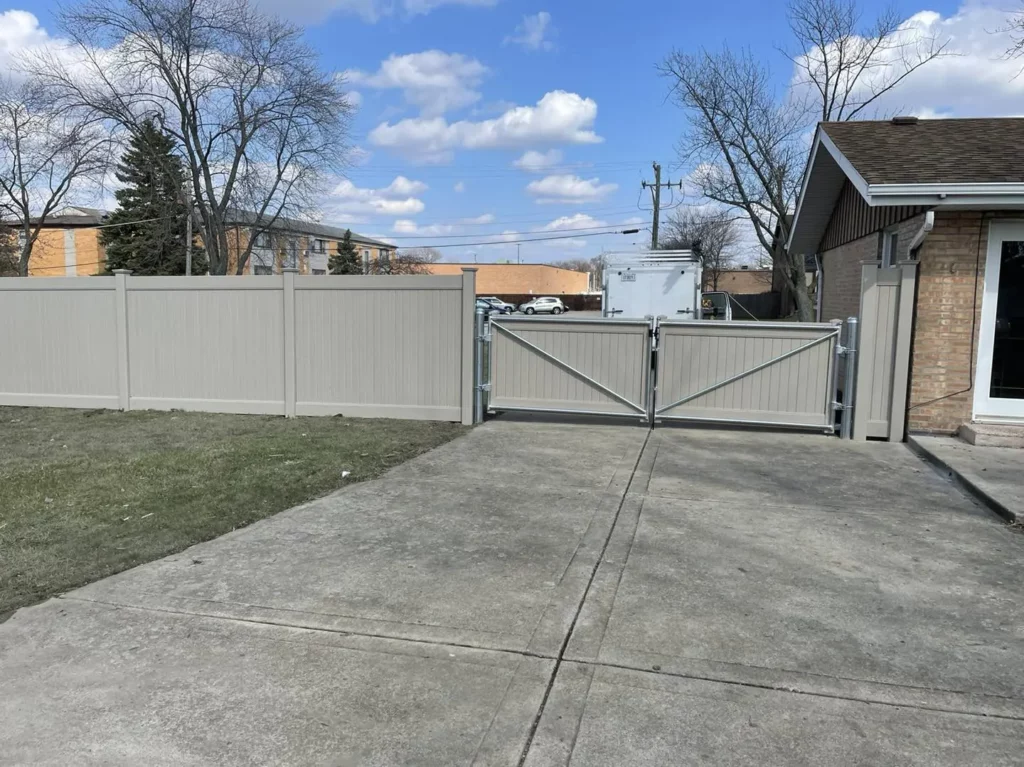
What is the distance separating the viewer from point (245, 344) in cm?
1049

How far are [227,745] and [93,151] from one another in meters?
33.1

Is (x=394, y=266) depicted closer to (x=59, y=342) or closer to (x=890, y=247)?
(x=59, y=342)

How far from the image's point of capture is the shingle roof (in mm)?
8273

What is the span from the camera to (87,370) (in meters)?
11.1

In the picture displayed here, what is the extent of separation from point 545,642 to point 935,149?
360 inches

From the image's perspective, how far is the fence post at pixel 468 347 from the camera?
31.7 ft

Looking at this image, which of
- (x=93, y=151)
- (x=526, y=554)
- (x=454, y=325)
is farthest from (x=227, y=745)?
(x=93, y=151)

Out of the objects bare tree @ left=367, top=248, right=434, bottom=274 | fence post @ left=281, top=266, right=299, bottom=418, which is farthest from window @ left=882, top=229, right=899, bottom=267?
bare tree @ left=367, top=248, right=434, bottom=274

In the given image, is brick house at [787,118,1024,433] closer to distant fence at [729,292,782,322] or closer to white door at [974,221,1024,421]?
white door at [974,221,1024,421]

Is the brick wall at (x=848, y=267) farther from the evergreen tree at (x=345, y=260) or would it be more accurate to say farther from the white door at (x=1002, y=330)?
the evergreen tree at (x=345, y=260)

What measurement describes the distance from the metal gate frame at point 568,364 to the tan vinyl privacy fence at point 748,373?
6.1 inches

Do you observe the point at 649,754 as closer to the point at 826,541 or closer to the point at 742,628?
the point at 742,628

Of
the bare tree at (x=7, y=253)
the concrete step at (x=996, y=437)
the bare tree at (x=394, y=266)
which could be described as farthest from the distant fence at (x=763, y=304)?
the bare tree at (x=7, y=253)

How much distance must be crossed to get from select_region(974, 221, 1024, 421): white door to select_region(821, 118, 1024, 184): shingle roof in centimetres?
76
